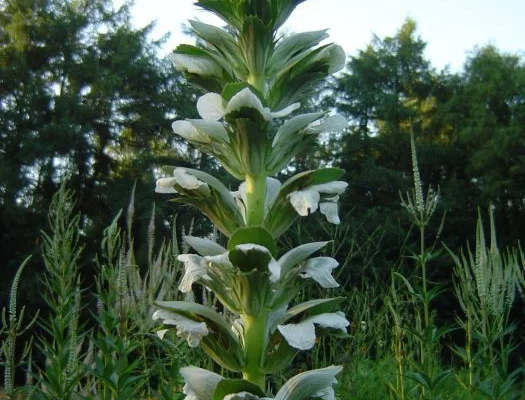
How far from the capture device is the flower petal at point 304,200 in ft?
7.48

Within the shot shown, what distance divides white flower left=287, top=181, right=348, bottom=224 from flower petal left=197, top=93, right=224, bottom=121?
0.41 m

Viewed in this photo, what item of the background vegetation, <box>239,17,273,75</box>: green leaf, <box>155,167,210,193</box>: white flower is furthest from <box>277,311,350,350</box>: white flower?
the background vegetation

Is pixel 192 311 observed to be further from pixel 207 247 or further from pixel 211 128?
pixel 211 128

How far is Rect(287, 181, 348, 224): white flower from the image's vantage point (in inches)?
90.2

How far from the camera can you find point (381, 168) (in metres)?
31.5

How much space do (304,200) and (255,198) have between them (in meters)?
0.22

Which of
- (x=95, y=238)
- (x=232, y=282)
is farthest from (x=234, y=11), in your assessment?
(x=95, y=238)

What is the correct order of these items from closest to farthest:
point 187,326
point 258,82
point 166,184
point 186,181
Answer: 1. point 187,326
2. point 186,181
3. point 166,184
4. point 258,82

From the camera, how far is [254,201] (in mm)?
2455

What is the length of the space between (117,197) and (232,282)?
86.1 ft

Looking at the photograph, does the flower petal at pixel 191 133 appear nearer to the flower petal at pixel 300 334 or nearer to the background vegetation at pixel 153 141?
the flower petal at pixel 300 334

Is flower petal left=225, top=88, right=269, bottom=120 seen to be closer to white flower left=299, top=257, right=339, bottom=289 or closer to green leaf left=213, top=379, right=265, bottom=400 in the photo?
white flower left=299, top=257, right=339, bottom=289

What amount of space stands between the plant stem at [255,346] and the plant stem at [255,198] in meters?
0.32

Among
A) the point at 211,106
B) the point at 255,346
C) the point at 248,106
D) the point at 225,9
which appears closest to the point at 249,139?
the point at 248,106
